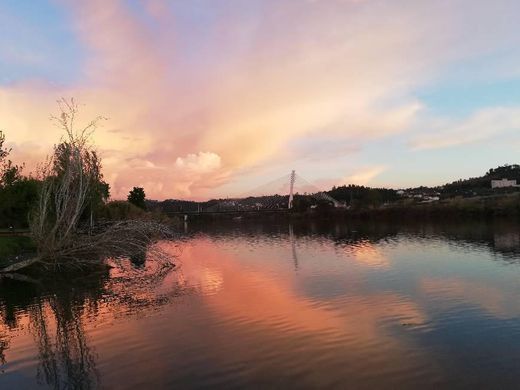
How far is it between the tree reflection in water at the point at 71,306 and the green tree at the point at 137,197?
80.0 metres

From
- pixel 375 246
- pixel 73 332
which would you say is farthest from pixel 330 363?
pixel 375 246

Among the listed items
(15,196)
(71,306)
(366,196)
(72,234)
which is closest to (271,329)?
(71,306)

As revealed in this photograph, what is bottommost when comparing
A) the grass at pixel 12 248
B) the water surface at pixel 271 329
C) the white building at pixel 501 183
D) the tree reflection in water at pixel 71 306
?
the water surface at pixel 271 329

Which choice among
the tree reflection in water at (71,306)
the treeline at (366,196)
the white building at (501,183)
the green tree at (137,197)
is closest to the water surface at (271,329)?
the tree reflection in water at (71,306)

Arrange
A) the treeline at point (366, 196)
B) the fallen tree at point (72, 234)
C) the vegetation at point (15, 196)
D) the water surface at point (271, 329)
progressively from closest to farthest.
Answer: the water surface at point (271, 329), the fallen tree at point (72, 234), the vegetation at point (15, 196), the treeline at point (366, 196)

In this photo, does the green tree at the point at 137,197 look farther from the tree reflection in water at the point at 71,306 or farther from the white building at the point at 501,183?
the white building at the point at 501,183

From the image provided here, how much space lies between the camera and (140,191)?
123 meters

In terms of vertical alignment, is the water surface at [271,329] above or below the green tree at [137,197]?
below

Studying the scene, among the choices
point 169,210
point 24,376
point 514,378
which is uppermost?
point 169,210

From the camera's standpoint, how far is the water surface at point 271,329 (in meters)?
13.9

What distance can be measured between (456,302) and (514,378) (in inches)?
411

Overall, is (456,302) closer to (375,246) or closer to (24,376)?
(24,376)

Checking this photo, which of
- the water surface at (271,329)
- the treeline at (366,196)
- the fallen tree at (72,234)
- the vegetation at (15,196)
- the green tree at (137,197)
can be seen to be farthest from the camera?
the treeline at (366,196)

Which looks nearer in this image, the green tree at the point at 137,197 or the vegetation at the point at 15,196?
the vegetation at the point at 15,196
